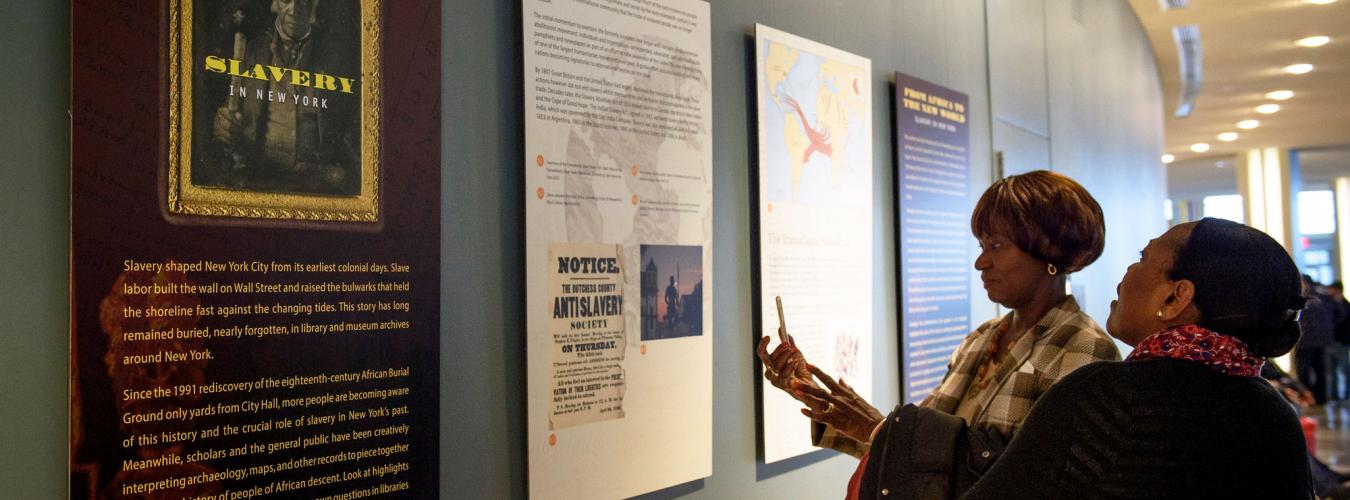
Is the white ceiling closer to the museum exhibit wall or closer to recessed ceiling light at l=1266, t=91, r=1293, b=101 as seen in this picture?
recessed ceiling light at l=1266, t=91, r=1293, b=101

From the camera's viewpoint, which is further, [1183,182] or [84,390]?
[1183,182]


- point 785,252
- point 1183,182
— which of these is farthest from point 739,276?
point 1183,182

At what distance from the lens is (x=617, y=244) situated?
7.93ft

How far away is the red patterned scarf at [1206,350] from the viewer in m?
1.58

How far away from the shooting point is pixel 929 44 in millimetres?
3998

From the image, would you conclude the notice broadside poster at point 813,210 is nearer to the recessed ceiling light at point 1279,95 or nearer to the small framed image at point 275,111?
the small framed image at point 275,111

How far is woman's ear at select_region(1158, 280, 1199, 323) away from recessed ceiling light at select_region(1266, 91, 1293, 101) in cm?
1215

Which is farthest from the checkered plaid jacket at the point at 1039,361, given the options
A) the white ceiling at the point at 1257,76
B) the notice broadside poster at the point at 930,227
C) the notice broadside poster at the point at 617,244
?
the white ceiling at the point at 1257,76

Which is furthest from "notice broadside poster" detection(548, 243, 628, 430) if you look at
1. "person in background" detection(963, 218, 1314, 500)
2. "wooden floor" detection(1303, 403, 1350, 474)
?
"wooden floor" detection(1303, 403, 1350, 474)

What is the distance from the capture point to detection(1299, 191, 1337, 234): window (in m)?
23.3

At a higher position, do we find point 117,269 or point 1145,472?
point 117,269

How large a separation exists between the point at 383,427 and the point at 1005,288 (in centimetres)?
142

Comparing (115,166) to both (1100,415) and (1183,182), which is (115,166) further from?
(1183,182)

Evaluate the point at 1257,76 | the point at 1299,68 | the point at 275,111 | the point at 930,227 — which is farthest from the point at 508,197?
the point at 1257,76
